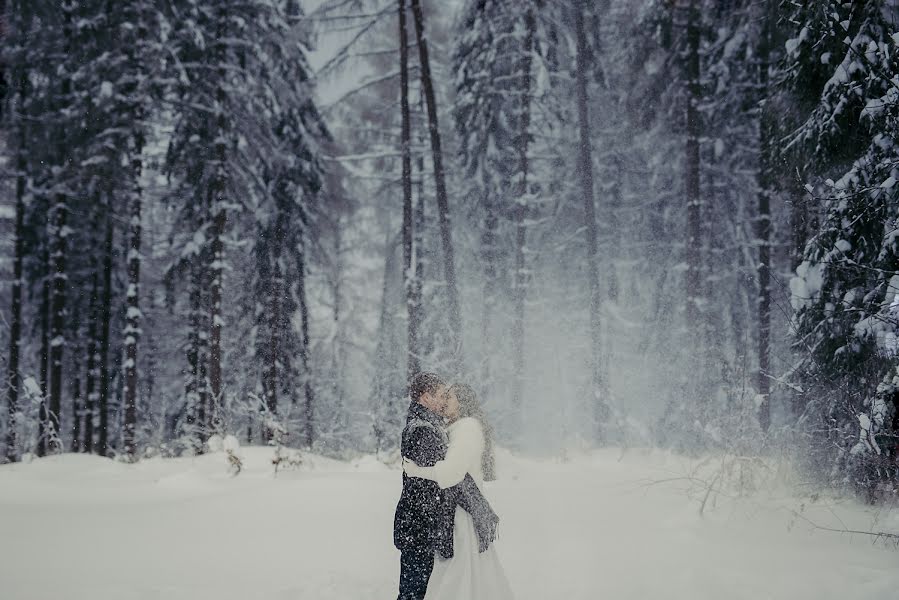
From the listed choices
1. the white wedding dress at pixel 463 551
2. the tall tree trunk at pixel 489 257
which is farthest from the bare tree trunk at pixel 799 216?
the tall tree trunk at pixel 489 257

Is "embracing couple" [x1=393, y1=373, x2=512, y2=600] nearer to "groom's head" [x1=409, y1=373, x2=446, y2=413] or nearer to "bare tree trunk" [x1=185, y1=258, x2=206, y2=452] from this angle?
"groom's head" [x1=409, y1=373, x2=446, y2=413]

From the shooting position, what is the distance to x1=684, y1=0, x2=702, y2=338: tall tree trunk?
15852mm

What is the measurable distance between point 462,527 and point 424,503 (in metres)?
0.35

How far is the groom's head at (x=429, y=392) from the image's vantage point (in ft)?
14.9

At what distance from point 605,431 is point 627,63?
10122mm

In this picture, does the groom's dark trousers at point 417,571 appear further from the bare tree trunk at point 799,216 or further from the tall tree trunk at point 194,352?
the tall tree trunk at point 194,352

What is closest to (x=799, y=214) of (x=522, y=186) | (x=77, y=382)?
(x=522, y=186)

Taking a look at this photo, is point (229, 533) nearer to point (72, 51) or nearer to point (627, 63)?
point (72, 51)

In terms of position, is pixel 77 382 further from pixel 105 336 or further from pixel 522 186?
pixel 522 186

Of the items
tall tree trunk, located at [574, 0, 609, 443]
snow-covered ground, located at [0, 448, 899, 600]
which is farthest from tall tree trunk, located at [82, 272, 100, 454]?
tall tree trunk, located at [574, 0, 609, 443]

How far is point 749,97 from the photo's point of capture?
15062 millimetres

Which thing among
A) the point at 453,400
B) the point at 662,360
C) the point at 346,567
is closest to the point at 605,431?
the point at 662,360

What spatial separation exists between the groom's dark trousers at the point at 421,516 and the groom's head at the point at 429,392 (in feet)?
0.14

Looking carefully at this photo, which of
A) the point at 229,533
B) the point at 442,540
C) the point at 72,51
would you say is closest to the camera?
the point at 442,540
